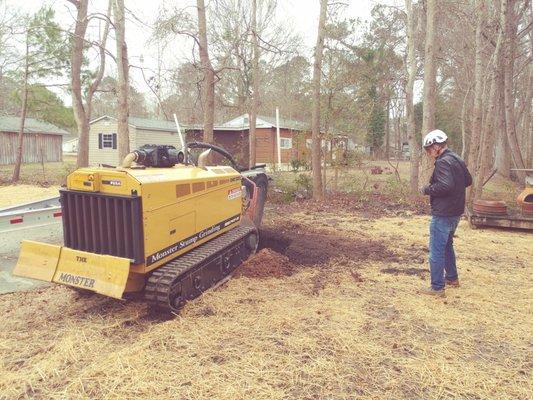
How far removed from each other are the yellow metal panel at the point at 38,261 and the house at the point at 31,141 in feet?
85.9

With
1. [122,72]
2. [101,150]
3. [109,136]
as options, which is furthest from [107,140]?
[122,72]

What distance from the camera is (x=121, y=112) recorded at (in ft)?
37.3

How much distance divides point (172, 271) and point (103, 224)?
0.80 m

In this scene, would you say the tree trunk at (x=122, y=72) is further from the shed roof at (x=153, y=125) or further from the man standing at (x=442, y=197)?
the shed roof at (x=153, y=125)

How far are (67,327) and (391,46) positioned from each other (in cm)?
2708

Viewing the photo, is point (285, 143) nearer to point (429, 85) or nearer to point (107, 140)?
point (107, 140)

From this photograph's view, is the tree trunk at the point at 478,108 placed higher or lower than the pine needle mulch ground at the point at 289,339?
higher

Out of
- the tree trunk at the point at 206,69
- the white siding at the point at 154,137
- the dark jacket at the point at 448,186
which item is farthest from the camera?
the white siding at the point at 154,137

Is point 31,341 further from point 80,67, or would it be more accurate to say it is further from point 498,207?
→ point 80,67

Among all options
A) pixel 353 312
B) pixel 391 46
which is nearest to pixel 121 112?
pixel 353 312

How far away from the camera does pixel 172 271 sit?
435 cm

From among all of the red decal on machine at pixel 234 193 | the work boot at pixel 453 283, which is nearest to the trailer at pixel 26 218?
the red decal on machine at pixel 234 193

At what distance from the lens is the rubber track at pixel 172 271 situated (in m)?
4.20

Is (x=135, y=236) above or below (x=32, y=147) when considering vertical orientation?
below
